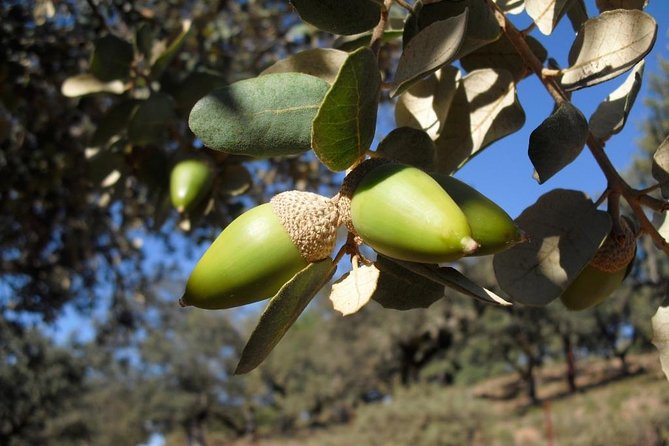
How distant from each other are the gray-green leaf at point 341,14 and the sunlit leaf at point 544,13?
0.86ft

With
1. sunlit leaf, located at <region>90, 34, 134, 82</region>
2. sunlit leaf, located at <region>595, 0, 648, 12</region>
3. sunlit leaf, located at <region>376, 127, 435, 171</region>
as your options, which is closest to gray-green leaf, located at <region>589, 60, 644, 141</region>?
sunlit leaf, located at <region>595, 0, 648, 12</region>

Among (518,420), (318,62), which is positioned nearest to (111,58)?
(318,62)

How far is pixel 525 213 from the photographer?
0.98 metres

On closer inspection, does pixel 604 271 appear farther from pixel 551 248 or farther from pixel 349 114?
pixel 349 114

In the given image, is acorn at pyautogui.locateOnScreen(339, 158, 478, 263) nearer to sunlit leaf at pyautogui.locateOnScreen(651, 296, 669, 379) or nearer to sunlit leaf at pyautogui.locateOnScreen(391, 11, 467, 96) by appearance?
sunlit leaf at pyautogui.locateOnScreen(391, 11, 467, 96)

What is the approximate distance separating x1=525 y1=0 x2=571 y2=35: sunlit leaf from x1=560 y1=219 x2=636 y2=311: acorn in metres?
0.35

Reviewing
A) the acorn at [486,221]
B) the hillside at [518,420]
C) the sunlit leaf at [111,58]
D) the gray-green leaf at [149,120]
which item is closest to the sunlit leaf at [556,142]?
the acorn at [486,221]

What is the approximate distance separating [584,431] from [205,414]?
20.1 m

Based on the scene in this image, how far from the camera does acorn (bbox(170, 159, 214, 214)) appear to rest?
5.09 feet

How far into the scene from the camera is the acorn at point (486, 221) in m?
0.78

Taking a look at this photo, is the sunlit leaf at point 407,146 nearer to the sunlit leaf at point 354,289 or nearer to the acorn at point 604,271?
the sunlit leaf at point 354,289

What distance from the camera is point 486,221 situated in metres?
0.79

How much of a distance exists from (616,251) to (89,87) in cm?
146

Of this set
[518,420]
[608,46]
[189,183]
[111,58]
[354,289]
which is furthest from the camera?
[518,420]
